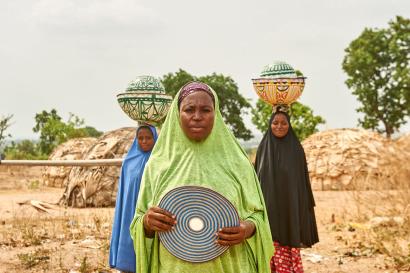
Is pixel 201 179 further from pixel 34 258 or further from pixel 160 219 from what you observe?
pixel 34 258

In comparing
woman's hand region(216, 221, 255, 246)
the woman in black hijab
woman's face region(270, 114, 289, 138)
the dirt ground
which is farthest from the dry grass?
woman's hand region(216, 221, 255, 246)

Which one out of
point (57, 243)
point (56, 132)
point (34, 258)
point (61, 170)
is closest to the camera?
point (34, 258)

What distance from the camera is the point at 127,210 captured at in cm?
422

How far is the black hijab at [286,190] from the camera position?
4.79 metres

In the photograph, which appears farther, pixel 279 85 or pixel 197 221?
pixel 279 85

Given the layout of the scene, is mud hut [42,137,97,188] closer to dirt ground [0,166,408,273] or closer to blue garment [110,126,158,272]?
dirt ground [0,166,408,273]

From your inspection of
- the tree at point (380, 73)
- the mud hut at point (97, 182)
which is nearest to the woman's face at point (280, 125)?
the mud hut at point (97, 182)

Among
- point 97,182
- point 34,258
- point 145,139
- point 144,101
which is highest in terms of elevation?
point 144,101

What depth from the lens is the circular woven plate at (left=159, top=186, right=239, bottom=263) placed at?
2.20m

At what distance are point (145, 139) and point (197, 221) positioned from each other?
2229 millimetres

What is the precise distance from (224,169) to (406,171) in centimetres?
457

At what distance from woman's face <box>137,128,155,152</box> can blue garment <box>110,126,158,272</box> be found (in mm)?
35

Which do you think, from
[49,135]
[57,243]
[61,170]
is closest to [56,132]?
[49,135]

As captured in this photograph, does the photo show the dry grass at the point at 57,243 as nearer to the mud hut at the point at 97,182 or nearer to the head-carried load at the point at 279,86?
the mud hut at the point at 97,182
